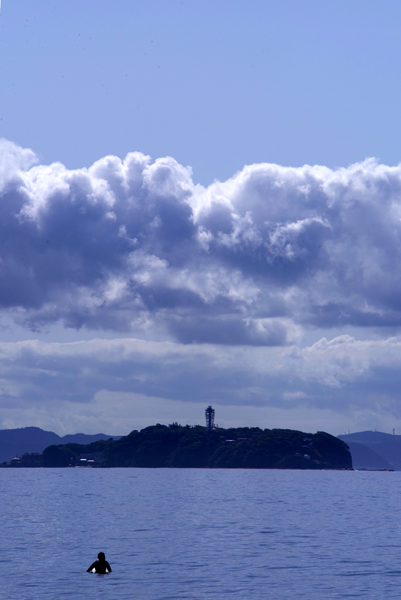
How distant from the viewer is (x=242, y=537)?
261 ft

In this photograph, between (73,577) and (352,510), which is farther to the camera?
(352,510)

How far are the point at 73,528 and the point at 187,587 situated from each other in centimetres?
4205

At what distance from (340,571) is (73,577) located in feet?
65.0

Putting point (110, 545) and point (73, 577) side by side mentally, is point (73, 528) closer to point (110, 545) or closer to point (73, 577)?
point (110, 545)

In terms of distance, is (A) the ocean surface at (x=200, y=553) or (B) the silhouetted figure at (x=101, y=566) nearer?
(A) the ocean surface at (x=200, y=553)

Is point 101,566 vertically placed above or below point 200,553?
above

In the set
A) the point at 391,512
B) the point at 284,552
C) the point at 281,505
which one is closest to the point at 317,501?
the point at 281,505

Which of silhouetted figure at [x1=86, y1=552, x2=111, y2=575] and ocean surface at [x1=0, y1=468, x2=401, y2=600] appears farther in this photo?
silhouetted figure at [x1=86, y1=552, x2=111, y2=575]

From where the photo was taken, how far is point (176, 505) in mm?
131375

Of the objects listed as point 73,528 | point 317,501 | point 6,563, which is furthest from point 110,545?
point 317,501

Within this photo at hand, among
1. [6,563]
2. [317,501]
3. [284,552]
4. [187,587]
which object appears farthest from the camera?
[317,501]

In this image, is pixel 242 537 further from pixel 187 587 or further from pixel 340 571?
pixel 187 587

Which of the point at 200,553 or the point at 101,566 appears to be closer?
the point at 101,566

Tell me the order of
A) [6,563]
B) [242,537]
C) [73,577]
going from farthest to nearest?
[242,537], [6,563], [73,577]
